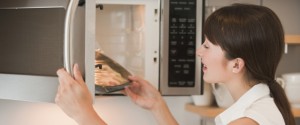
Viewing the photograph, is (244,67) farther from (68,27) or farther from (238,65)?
(68,27)

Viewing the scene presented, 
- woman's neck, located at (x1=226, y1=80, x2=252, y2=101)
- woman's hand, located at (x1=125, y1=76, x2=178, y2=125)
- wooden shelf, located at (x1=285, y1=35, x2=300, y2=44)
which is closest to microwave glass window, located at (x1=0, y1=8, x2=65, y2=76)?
woman's hand, located at (x1=125, y1=76, x2=178, y2=125)

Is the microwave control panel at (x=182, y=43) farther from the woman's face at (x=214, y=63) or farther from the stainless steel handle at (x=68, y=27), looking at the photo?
the stainless steel handle at (x=68, y=27)

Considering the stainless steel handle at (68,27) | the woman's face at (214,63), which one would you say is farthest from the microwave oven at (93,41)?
A: the woman's face at (214,63)

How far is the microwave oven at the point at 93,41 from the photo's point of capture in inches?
32.4

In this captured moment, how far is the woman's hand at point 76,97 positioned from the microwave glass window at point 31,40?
7 centimetres

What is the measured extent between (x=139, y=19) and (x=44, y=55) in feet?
1.55

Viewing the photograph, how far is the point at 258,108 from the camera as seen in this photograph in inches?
34.9

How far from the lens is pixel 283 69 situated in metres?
1.46

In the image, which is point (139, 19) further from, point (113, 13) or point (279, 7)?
point (279, 7)

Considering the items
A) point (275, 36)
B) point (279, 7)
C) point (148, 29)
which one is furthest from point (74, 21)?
point (279, 7)

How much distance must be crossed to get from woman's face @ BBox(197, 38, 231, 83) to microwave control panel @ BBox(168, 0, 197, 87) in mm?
286

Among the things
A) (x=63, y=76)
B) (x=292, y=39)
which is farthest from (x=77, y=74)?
(x=292, y=39)

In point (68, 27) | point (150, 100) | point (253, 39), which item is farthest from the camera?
point (150, 100)

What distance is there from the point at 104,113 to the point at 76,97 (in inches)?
20.4
